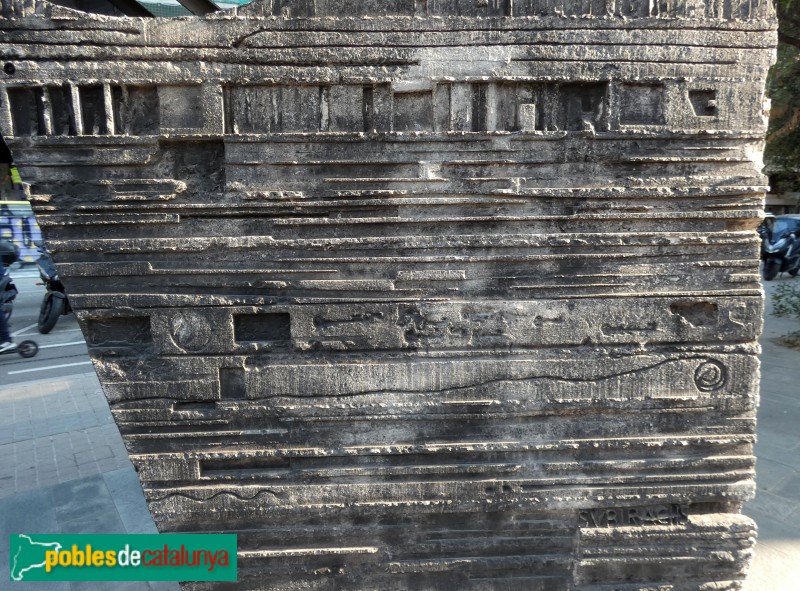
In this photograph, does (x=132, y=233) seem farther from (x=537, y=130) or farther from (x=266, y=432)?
(x=537, y=130)

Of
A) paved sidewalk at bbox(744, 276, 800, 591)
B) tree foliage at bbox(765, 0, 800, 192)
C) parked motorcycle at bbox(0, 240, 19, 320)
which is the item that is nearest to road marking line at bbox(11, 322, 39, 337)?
parked motorcycle at bbox(0, 240, 19, 320)

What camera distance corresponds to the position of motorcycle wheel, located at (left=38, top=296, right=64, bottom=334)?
23.8 feet

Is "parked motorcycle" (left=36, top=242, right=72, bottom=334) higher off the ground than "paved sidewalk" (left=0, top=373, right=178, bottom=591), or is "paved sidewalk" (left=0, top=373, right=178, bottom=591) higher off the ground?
"parked motorcycle" (left=36, top=242, right=72, bottom=334)

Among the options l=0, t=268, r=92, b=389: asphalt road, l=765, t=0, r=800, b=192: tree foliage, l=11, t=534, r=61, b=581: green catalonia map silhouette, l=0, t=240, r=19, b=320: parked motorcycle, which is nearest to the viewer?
l=11, t=534, r=61, b=581: green catalonia map silhouette

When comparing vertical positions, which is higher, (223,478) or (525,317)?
(525,317)

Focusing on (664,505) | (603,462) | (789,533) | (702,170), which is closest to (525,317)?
(603,462)

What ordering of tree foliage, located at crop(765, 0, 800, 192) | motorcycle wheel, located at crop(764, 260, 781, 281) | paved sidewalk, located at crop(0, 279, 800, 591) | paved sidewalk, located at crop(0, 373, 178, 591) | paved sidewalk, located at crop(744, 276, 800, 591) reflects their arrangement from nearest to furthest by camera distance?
1. paved sidewalk, located at crop(744, 276, 800, 591)
2. paved sidewalk, located at crop(0, 279, 800, 591)
3. paved sidewalk, located at crop(0, 373, 178, 591)
4. tree foliage, located at crop(765, 0, 800, 192)
5. motorcycle wheel, located at crop(764, 260, 781, 281)

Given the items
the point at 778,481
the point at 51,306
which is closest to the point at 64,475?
the point at 778,481

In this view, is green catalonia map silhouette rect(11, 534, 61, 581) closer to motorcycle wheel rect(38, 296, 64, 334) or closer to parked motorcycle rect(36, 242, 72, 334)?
parked motorcycle rect(36, 242, 72, 334)

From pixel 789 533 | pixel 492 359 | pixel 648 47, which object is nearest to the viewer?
pixel 648 47

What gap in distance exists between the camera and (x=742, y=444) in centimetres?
216

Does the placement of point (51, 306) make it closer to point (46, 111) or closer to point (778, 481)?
point (46, 111)

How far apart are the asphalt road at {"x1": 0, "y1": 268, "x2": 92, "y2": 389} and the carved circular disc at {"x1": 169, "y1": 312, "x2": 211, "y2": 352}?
176 inches

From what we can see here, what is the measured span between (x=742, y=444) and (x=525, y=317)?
1.09m
